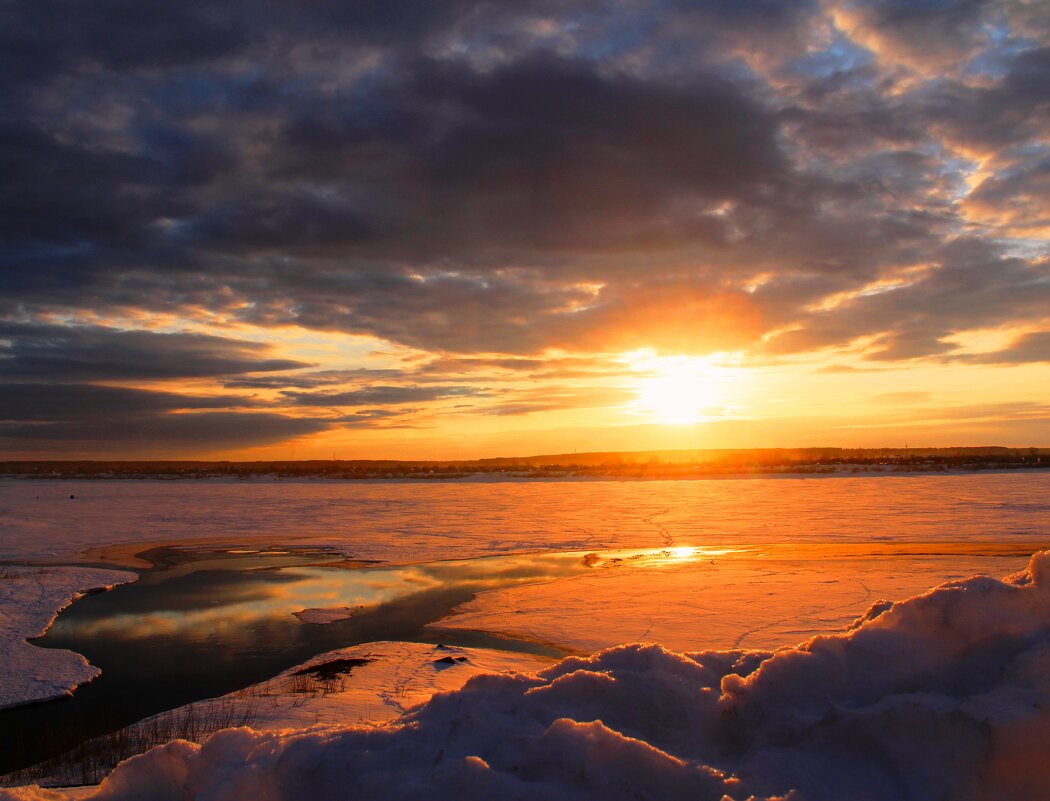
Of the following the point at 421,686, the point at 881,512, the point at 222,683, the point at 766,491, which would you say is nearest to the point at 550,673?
the point at 421,686

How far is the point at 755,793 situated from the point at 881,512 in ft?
72.9

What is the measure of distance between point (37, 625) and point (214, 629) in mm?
2445

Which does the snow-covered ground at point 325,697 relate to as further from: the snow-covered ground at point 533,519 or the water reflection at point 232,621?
the snow-covered ground at point 533,519

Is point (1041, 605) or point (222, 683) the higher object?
point (1041, 605)

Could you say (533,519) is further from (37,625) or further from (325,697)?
(325,697)

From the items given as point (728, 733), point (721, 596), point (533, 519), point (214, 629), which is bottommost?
point (214, 629)

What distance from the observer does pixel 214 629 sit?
1039 cm

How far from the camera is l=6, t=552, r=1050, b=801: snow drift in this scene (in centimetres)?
292

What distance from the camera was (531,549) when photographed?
17594 millimetres

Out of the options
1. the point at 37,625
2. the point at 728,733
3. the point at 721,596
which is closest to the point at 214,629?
the point at 37,625

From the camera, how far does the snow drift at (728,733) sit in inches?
115

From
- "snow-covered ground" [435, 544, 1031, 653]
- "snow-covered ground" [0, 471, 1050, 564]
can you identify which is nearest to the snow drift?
"snow-covered ground" [435, 544, 1031, 653]

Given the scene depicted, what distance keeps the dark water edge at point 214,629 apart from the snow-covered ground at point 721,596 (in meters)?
0.74

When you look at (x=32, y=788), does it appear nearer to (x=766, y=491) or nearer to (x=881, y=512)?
(x=881, y=512)
